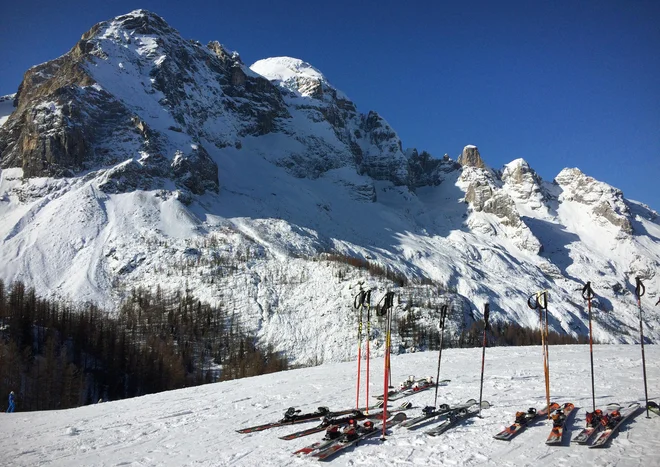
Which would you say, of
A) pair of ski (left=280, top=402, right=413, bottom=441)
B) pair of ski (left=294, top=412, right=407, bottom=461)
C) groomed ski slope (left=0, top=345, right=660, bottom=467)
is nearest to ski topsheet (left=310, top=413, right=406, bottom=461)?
pair of ski (left=294, top=412, right=407, bottom=461)

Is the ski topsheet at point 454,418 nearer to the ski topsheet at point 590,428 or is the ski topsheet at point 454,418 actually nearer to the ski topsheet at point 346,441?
the ski topsheet at point 346,441

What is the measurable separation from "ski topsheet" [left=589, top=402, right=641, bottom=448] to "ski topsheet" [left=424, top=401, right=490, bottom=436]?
14.3ft

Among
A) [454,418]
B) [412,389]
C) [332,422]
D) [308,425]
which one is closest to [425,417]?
[454,418]

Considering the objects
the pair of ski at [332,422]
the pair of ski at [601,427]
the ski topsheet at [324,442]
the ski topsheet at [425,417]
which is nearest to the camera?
the pair of ski at [601,427]

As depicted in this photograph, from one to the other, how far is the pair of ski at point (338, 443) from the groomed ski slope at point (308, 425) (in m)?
0.31

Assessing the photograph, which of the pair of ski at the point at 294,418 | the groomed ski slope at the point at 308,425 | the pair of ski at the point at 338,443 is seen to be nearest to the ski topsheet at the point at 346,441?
the pair of ski at the point at 338,443

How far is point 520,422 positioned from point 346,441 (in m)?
6.02

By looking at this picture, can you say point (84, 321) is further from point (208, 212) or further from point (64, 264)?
point (208, 212)

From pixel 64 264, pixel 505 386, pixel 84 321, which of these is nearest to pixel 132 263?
pixel 64 264

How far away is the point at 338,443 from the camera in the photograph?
14305 millimetres

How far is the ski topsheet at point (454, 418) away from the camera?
15066mm

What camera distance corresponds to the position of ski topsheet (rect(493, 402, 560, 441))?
1423 centimetres

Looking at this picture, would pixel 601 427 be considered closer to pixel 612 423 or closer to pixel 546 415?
pixel 612 423

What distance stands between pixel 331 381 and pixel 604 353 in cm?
2160
